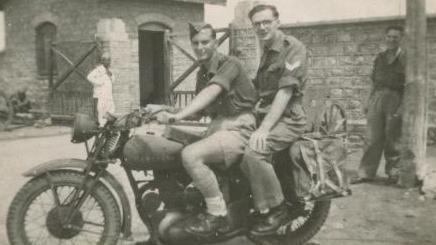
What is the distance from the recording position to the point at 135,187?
4305mm

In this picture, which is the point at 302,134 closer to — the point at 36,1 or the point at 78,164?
the point at 78,164

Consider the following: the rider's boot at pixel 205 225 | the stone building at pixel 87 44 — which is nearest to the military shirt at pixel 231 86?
the rider's boot at pixel 205 225

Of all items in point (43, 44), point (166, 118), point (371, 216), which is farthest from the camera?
point (43, 44)

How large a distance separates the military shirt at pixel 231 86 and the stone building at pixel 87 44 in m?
10.5

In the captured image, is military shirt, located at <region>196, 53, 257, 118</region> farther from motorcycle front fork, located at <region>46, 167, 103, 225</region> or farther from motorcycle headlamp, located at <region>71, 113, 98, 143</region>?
motorcycle front fork, located at <region>46, 167, 103, 225</region>

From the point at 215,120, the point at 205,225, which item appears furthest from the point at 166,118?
the point at 205,225

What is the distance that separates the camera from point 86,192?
416 centimetres

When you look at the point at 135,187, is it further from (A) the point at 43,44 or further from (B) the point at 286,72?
(A) the point at 43,44

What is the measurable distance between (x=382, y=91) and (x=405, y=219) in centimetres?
234

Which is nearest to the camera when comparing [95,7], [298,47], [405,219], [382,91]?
[298,47]

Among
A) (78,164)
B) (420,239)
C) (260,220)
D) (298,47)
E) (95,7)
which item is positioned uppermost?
(95,7)

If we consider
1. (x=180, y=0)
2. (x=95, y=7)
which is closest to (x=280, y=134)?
(x=95, y=7)

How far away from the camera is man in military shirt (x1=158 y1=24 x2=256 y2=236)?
4125mm

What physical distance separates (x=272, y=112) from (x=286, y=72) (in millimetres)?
341
